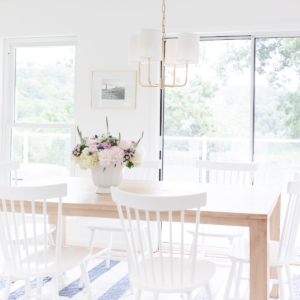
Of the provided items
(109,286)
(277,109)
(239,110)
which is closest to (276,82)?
(277,109)

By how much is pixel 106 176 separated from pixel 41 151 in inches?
76.3

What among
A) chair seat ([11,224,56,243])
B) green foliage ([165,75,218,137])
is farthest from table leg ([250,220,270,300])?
green foliage ([165,75,218,137])

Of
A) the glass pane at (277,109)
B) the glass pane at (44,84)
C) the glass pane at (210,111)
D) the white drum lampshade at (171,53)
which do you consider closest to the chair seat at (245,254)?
the white drum lampshade at (171,53)

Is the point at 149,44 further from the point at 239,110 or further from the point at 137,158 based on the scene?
the point at 239,110

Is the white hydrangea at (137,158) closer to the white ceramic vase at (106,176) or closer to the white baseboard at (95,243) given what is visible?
the white ceramic vase at (106,176)

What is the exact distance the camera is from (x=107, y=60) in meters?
3.91

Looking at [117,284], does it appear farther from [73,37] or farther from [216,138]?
[73,37]

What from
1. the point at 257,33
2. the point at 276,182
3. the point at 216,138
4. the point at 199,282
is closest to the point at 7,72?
the point at 216,138

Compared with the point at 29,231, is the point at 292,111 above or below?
above

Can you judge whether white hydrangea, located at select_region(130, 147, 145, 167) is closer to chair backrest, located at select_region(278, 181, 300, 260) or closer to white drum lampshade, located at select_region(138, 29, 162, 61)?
white drum lampshade, located at select_region(138, 29, 162, 61)

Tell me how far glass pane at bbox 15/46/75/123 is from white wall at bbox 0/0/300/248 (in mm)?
209

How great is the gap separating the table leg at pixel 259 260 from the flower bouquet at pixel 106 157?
0.80 metres

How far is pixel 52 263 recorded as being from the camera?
211 cm

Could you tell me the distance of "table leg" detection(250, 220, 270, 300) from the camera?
1.96m
